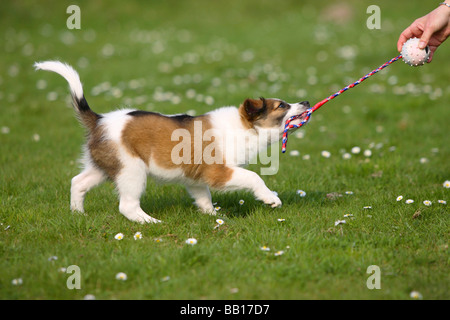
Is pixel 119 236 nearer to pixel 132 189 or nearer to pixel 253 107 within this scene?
pixel 132 189

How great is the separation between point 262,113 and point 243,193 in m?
0.97

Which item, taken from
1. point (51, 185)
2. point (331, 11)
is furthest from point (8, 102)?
point (331, 11)

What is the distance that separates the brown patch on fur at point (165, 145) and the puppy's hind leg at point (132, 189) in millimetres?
121

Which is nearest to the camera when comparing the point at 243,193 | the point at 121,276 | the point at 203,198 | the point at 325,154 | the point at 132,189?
the point at 121,276

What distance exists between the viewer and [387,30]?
12898 millimetres

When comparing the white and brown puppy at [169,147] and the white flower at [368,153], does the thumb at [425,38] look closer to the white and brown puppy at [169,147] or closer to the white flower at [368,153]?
the white and brown puppy at [169,147]

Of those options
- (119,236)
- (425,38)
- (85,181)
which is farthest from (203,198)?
(425,38)

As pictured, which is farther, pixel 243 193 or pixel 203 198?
pixel 243 193

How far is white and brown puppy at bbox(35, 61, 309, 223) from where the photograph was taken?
4.15 meters

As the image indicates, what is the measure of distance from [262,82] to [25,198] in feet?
17.4

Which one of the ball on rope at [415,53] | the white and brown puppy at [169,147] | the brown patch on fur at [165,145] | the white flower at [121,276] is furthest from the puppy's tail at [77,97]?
the ball on rope at [415,53]

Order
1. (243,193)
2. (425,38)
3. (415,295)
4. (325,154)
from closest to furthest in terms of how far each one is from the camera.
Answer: (415,295)
(425,38)
(243,193)
(325,154)

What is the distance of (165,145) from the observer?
421 cm
